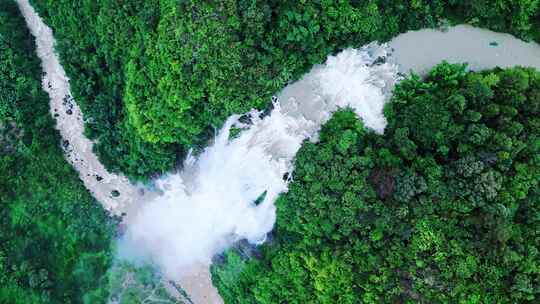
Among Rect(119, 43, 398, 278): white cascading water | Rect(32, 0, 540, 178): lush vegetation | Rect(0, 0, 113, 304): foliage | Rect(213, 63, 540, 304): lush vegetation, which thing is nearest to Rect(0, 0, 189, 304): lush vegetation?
Rect(0, 0, 113, 304): foliage

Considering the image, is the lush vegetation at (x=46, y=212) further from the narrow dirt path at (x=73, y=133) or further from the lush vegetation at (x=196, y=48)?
the lush vegetation at (x=196, y=48)

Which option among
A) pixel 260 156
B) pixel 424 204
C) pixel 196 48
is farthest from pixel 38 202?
pixel 424 204

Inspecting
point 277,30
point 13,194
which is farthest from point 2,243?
point 277,30

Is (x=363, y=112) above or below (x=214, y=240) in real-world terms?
above

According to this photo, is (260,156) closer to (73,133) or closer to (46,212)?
(73,133)

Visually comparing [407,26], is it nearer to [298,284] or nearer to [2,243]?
[298,284]

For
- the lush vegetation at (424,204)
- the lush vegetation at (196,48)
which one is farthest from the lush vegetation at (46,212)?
the lush vegetation at (424,204)
